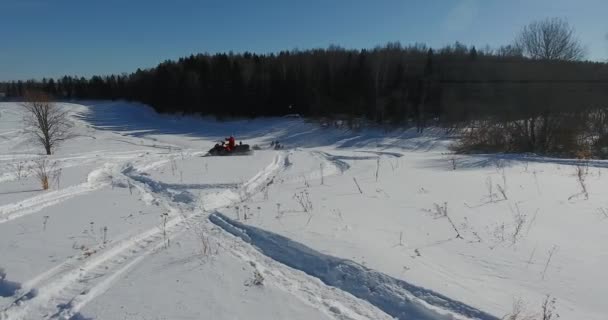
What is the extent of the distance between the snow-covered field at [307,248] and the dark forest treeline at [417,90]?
1587cm

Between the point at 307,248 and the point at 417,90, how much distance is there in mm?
48224

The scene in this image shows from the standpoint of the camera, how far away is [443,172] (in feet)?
43.6

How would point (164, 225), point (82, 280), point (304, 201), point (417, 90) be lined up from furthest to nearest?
Answer: 1. point (417, 90)
2. point (304, 201)
3. point (164, 225)
4. point (82, 280)

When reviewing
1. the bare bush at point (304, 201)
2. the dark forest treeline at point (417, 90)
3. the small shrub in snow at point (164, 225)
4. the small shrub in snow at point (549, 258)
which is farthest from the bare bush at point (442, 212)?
the dark forest treeline at point (417, 90)

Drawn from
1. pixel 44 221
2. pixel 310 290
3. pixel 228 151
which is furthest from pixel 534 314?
pixel 228 151

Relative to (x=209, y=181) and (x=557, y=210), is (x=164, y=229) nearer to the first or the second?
(x=209, y=181)

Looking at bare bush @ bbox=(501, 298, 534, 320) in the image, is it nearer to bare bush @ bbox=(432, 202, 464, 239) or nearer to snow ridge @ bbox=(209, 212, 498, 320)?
snow ridge @ bbox=(209, 212, 498, 320)

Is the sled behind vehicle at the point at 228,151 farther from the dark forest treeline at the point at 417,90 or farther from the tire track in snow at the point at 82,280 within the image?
the tire track in snow at the point at 82,280

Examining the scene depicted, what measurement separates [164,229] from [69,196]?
5060 millimetres

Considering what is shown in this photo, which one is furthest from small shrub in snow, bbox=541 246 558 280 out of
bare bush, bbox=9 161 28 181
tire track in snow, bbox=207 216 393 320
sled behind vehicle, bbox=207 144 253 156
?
sled behind vehicle, bbox=207 144 253 156

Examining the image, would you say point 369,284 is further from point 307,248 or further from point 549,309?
point 549,309

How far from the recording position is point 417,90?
50719 mm

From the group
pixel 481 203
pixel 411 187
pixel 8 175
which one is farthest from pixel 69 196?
pixel 481 203

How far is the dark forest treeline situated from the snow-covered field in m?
15.9
